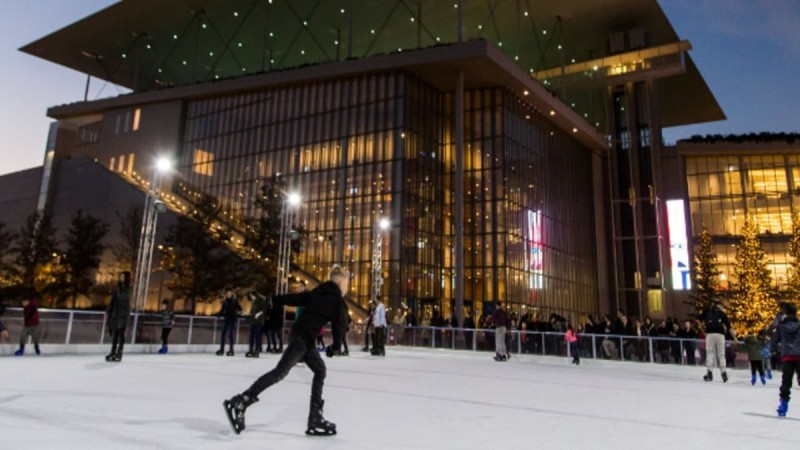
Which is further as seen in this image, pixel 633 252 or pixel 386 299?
pixel 633 252

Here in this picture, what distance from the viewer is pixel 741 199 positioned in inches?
1860

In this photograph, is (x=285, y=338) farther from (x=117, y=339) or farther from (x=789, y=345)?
(x=789, y=345)

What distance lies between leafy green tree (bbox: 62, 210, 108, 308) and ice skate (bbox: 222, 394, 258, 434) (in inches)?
1522

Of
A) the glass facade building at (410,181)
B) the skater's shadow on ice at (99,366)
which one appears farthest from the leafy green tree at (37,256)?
the skater's shadow on ice at (99,366)

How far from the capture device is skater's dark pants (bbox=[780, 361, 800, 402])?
292 inches

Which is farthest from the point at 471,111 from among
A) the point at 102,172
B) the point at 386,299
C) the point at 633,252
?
the point at 102,172

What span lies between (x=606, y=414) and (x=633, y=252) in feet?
149

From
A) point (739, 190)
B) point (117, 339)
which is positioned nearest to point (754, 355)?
point (117, 339)

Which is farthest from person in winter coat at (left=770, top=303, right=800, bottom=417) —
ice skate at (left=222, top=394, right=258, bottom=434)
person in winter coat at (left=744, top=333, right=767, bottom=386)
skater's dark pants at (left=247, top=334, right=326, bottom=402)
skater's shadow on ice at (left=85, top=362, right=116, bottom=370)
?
skater's shadow on ice at (left=85, top=362, right=116, bottom=370)

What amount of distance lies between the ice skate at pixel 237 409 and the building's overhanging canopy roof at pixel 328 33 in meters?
37.4

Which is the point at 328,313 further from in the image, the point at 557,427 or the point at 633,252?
the point at 633,252

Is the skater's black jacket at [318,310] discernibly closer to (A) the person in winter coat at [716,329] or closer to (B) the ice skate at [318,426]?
(B) the ice skate at [318,426]

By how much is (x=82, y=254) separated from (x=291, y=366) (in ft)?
129

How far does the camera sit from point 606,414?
7.14 meters
